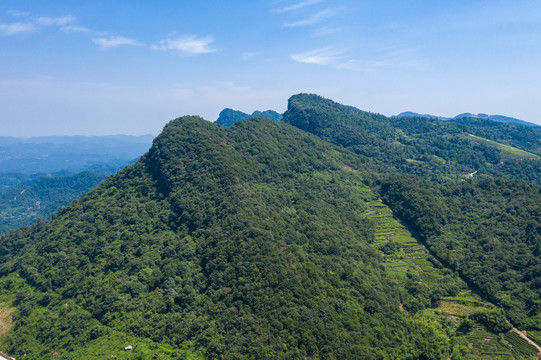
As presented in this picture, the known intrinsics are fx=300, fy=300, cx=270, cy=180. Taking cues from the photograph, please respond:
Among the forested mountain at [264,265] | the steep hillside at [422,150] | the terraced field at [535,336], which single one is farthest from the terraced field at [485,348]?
the steep hillside at [422,150]

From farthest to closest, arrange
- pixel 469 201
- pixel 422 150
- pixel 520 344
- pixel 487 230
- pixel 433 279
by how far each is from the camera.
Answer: pixel 422 150 → pixel 469 201 → pixel 487 230 → pixel 433 279 → pixel 520 344

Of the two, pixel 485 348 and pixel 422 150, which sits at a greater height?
pixel 422 150

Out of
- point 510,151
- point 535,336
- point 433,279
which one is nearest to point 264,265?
point 433,279

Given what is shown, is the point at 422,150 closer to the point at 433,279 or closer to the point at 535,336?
the point at 433,279

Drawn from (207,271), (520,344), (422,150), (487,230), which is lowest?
(520,344)

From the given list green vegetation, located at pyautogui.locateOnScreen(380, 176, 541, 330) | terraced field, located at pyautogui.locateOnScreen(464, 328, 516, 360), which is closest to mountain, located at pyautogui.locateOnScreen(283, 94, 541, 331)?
green vegetation, located at pyautogui.locateOnScreen(380, 176, 541, 330)

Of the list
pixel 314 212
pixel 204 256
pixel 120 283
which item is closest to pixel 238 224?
pixel 204 256

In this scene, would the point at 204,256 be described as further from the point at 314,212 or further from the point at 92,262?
the point at 314,212
